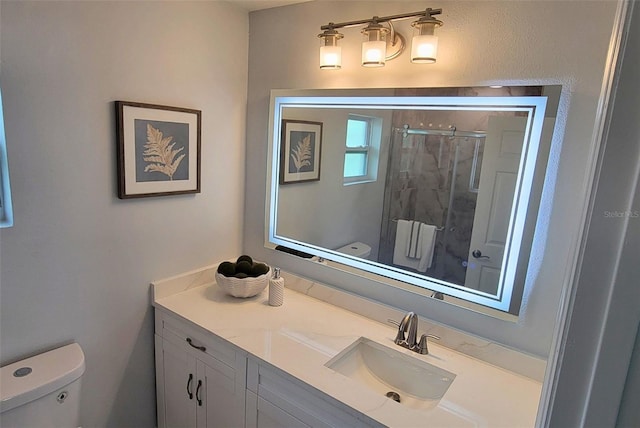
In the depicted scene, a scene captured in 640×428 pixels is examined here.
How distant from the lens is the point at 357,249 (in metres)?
1.78

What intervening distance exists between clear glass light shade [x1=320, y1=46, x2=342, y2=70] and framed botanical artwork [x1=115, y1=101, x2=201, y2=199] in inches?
26.4

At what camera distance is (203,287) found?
6.54ft

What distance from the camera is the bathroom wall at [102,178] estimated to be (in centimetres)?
132

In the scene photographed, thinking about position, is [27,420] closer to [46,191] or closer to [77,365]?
[77,365]

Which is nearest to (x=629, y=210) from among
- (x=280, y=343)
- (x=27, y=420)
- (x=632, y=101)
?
(x=632, y=101)

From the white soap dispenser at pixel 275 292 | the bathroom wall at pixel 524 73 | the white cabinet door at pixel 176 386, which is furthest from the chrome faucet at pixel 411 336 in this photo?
the white cabinet door at pixel 176 386

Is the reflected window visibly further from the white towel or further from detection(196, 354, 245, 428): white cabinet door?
detection(196, 354, 245, 428): white cabinet door

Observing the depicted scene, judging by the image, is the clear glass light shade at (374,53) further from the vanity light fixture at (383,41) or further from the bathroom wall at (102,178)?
the bathroom wall at (102,178)

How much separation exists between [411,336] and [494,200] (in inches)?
24.8

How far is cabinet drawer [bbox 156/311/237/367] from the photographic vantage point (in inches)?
60.0

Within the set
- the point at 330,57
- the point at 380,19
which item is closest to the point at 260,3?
the point at 330,57

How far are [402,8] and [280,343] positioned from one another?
145 cm

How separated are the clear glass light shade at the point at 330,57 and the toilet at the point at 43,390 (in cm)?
159

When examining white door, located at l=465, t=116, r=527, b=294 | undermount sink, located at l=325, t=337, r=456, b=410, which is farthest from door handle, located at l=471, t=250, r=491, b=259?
undermount sink, located at l=325, t=337, r=456, b=410
